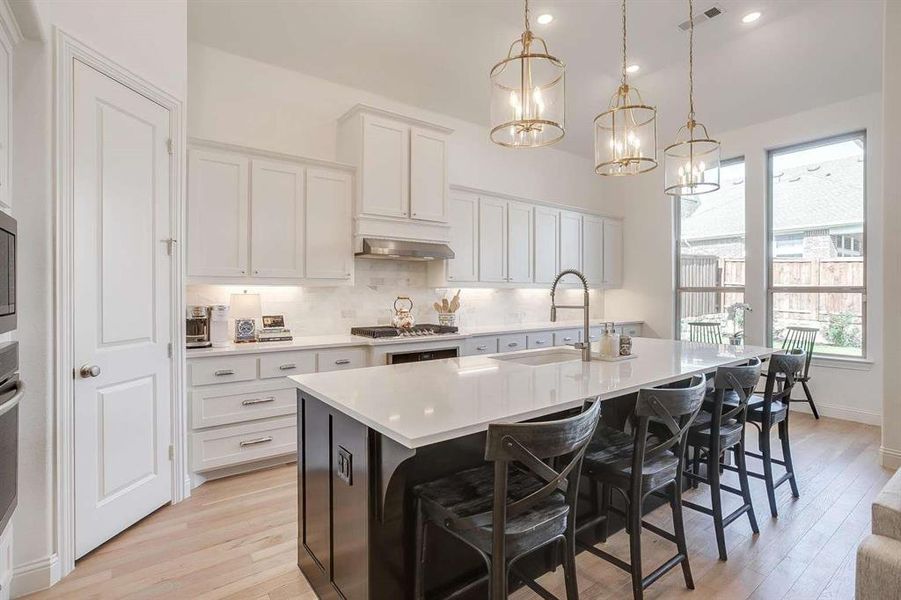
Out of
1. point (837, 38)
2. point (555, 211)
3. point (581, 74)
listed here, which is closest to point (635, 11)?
point (581, 74)

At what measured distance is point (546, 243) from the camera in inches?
217

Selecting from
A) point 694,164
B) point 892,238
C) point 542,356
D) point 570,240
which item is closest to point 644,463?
point 542,356

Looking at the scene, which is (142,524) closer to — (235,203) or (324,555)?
(324,555)

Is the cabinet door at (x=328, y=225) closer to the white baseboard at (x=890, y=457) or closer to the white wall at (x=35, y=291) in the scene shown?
the white wall at (x=35, y=291)

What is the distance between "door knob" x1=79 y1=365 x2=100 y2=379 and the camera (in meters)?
→ 2.19

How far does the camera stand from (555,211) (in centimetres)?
563

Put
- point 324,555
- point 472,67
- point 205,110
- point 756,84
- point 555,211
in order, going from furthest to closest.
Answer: point 555,211, point 756,84, point 472,67, point 205,110, point 324,555

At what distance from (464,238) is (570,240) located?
1.75 meters

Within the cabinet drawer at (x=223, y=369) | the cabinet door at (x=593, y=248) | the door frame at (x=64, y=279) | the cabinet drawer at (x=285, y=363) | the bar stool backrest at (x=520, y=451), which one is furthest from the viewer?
the cabinet door at (x=593, y=248)

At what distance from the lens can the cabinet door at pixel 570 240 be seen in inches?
224

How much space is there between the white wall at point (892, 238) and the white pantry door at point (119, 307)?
5029 mm

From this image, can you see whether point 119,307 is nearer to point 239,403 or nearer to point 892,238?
point 239,403

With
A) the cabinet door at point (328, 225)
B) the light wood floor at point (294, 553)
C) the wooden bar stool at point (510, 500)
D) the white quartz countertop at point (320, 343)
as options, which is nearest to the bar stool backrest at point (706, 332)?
the white quartz countertop at point (320, 343)

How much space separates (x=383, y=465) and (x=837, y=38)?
5.26m
